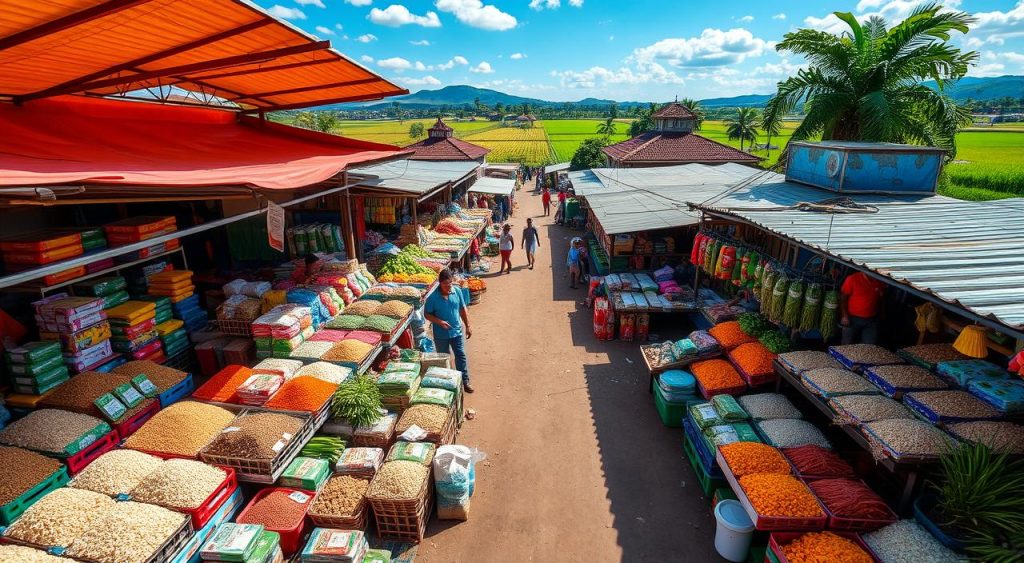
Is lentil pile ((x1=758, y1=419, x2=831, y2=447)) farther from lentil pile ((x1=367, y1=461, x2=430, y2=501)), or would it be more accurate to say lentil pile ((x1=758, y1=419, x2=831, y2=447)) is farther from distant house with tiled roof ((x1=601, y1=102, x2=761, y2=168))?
distant house with tiled roof ((x1=601, y1=102, x2=761, y2=168))

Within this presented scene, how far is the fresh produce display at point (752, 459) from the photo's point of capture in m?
4.53

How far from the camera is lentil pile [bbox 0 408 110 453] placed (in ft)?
13.8

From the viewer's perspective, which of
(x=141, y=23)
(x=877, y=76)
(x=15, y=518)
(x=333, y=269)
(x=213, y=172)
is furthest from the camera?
(x=877, y=76)

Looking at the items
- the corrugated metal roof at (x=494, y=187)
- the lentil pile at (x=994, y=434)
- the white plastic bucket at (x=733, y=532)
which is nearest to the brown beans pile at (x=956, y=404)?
the lentil pile at (x=994, y=434)

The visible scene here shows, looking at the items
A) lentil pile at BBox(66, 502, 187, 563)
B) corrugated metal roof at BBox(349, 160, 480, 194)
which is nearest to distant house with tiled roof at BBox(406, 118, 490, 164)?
corrugated metal roof at BBox(349, 160, 480, 194)

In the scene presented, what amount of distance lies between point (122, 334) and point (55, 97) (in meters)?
3.28

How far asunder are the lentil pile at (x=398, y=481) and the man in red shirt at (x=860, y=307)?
5.30 metres

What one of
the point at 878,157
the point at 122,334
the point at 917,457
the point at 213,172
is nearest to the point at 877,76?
the point at 878,157

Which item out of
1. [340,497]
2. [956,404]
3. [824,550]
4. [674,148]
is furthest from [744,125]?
[340,497]

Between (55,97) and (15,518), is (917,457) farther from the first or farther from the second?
(55,97)

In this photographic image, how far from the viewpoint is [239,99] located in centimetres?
870

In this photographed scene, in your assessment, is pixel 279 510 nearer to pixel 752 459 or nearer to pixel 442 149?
pixel 752 459

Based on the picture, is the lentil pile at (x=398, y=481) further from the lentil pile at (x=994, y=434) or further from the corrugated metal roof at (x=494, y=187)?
the corrugated metal roof at (x=494, y=187)

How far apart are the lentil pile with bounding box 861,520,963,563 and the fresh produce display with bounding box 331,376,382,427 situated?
4796 mm
